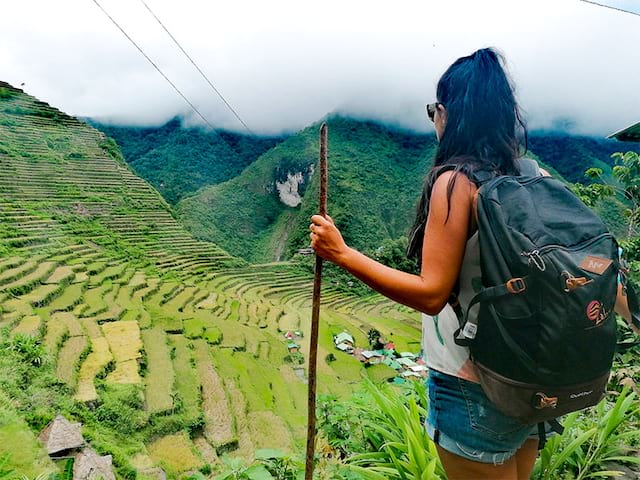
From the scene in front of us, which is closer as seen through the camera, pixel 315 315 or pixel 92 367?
pixel 315 315

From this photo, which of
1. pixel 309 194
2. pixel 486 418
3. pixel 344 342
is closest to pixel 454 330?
pixel 486 418

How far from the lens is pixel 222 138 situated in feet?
33.7

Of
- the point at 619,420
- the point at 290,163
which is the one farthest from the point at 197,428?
the point at 290,163

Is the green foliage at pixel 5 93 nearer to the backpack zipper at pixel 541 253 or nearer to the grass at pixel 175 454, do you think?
the grass at pixel 175 454

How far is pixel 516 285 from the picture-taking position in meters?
0.43

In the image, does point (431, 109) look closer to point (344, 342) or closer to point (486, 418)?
point (486, 418)

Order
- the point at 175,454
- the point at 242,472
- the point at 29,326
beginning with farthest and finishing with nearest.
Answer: the point at 29,326, the point at 175,454, the point at 242,472

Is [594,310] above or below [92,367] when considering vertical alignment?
above

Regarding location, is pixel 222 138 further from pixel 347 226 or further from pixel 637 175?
pixel 637 175

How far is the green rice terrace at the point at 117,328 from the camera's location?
2904 millimetres

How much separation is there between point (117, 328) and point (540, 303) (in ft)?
14.8

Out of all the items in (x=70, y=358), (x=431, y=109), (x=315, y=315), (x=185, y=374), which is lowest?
(x=185, y=374)

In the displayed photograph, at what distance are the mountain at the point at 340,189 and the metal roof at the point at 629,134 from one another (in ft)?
7.06

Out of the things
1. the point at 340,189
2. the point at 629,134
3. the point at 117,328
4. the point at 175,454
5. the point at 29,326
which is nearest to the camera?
the point at 629,134
